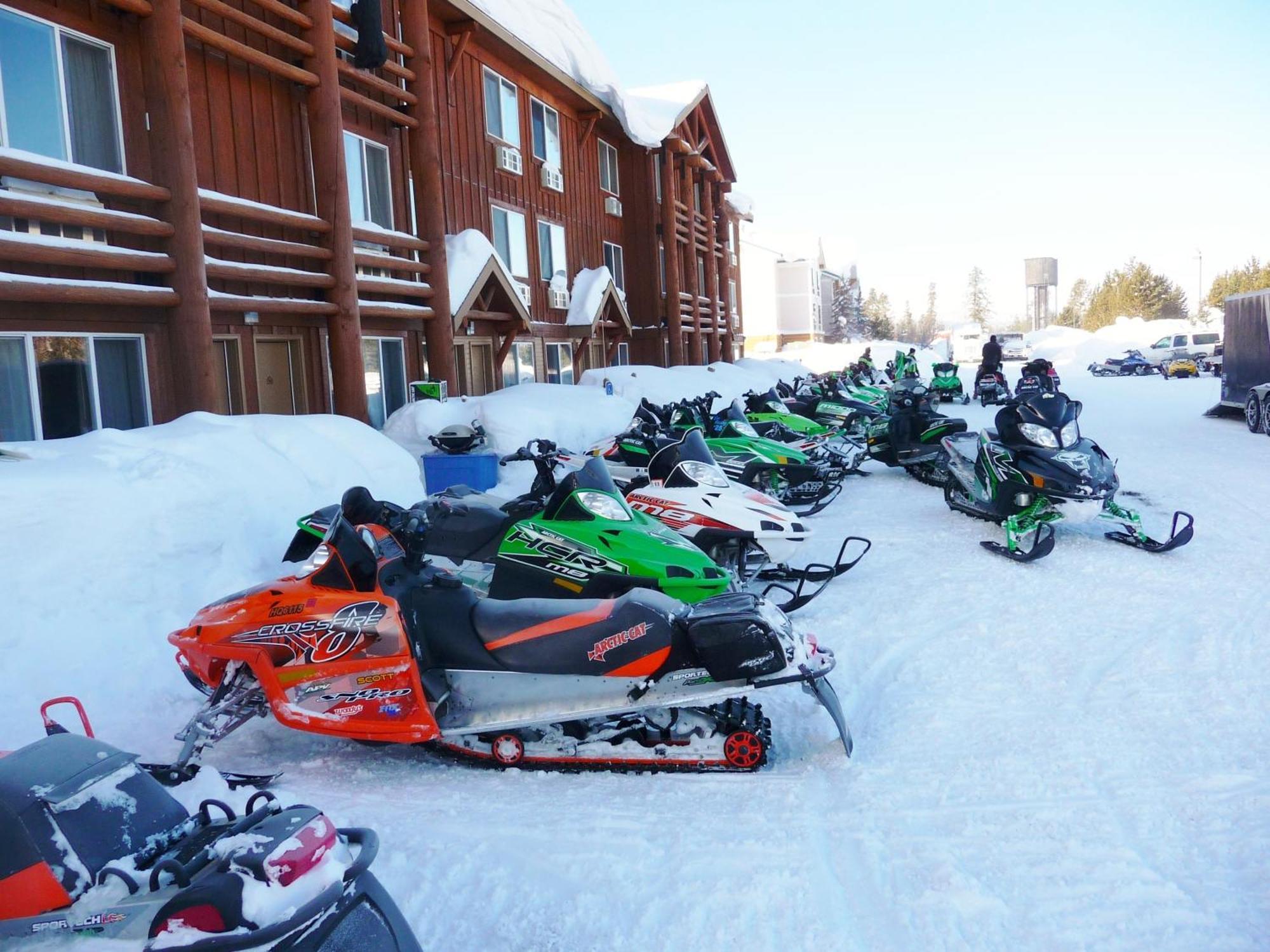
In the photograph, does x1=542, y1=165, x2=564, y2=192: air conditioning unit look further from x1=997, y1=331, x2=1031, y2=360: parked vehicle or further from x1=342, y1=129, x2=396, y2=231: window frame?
x1=997, y1=331, x2=1031, y2=360: parked vehicle

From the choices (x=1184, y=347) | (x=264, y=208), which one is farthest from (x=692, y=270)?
(x=1184, y=347)

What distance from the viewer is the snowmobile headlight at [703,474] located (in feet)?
21.0

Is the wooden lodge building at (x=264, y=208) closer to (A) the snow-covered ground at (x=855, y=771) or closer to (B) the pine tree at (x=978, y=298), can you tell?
(A) the snow-covered ground at (x=855, y=771)

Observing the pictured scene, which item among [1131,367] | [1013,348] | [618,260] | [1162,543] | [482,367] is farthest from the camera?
[1013,348]

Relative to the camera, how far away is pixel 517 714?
150 inches

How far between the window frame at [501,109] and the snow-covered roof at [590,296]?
2821 millimetres

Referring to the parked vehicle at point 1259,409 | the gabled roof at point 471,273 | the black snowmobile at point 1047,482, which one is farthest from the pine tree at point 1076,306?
the black snowmobile at point 1047,482

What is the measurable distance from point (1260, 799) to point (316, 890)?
312 centimetres

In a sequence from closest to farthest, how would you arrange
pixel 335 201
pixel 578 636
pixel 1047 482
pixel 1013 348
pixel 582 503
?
pixel 578 636
pixel 582 503
pixel 1047 482
pixel 335 201
pixel 1013 348

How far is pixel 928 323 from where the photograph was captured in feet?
370

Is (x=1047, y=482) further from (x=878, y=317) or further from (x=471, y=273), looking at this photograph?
(x=878, y=317)

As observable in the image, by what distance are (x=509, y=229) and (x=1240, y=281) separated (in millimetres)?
63696

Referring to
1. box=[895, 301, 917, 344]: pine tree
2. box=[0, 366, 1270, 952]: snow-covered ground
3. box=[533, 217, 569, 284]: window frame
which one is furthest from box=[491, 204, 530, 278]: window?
box=[895, 301, 917, 344]: pine tree

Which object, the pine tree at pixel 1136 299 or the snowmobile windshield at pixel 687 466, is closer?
the snowmobile windshield at pixel 687 466
